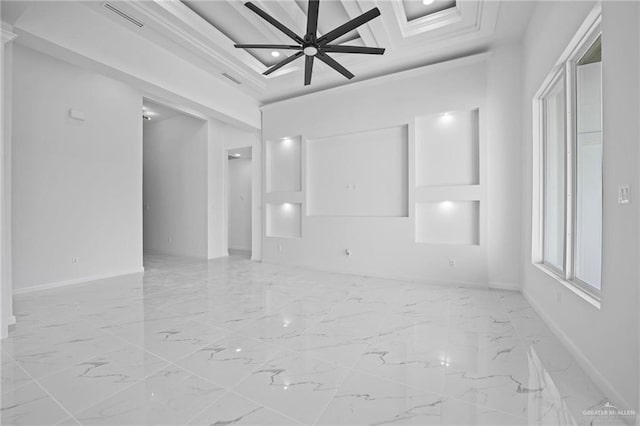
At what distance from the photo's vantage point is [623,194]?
1.70 m

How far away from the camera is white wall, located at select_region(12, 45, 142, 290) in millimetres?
4305

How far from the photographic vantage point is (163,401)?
5.79ft

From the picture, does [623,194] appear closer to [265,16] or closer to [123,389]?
[265,16]

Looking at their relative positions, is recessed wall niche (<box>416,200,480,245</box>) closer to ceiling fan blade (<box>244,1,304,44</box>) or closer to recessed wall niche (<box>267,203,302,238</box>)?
recessed wall niche (<box>267,203,302,238</box>)

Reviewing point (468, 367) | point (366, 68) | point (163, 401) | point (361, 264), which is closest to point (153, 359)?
point (163, 401)

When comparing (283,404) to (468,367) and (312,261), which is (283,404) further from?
(312,261)

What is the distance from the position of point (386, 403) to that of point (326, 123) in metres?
5.08

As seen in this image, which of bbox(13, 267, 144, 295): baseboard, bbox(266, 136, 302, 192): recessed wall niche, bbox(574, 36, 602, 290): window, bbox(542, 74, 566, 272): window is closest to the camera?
bbox(574, 36, 602, 290): window

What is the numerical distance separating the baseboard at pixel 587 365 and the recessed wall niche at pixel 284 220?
451 centimetres

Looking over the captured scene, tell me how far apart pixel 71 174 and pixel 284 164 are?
3.83 m

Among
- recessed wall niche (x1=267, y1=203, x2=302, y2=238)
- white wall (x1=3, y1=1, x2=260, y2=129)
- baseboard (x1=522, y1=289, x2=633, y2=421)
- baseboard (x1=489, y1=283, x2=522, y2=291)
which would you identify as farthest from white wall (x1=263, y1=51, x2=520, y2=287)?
white wall (x1=3, y1=1, x2=260, y2=129)

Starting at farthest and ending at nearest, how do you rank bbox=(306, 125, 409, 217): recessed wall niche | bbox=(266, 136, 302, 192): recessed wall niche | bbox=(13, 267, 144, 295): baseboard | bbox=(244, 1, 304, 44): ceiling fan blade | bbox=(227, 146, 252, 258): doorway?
bbox=(227, 146, 252, 258): doorway
bbox=(266, 136, 302, 192): recessed wall niche
bbox=(306, 125, 409, 217): recessed wall niche
bbox=(13, 267, 144, 295): baseboard
bbox=(244, 1, 304, 44): ceiling fan blade

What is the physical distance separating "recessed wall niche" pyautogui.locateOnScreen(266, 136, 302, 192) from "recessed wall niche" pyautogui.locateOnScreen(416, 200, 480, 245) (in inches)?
107

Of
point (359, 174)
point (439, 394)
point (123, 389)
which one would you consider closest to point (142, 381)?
point (123, 389)
